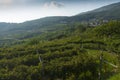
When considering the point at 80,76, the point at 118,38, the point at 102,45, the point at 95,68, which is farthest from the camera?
the point at 118,38

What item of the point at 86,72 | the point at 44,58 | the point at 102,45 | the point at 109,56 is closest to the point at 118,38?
the point at 102,45

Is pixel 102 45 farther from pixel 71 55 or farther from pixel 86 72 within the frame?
pixel 86 72

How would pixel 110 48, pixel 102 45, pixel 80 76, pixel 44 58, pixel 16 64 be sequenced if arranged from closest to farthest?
pixel 80 76, pixel 16 64, pixel 44 58, pixel 110 48, pixel 102 45

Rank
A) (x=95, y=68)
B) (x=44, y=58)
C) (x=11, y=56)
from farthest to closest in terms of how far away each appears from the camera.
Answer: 1. (x=11, y=56)
2. (x=44, y=58)
3. (x=95, y=68)

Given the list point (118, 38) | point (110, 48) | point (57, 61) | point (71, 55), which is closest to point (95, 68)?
point (57, 61)

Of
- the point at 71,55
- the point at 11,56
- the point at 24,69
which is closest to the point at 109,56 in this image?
the point at 71,55

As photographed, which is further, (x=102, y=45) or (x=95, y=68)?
(x=102, y=45)

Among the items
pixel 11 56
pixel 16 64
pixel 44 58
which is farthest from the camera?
pixel 11 56

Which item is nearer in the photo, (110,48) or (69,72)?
(69,72)

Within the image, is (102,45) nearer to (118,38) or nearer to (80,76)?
(118,38)
